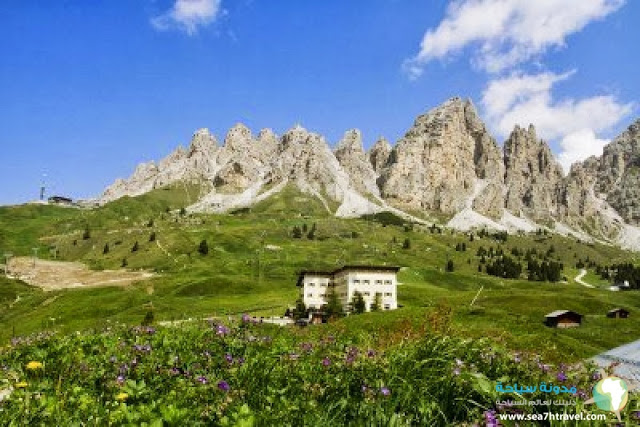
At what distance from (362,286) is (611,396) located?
497 ft

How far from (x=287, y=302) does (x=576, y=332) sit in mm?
90445

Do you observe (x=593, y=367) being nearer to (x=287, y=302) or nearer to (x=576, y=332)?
(x=576, y=332)

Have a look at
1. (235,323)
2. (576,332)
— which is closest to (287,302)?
(576,332)

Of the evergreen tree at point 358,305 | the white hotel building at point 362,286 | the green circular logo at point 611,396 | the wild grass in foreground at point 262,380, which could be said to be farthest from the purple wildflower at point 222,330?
the white hotel building at point 362,286

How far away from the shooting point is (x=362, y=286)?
159 meters

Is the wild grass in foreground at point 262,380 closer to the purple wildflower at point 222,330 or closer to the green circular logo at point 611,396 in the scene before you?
the purple wildflower at point 222,330

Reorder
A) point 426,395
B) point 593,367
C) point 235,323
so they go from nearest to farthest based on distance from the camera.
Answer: point 426,395 → point 593,367 → point 235,323

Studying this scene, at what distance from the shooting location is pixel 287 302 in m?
164

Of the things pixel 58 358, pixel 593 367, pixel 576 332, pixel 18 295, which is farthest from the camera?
pixel 18 295

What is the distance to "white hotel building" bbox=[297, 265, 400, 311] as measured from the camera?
15812 cm

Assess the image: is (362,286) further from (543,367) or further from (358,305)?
(543,367)

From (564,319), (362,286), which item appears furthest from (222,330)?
(362,286)

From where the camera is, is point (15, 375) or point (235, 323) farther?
point (235, 323)

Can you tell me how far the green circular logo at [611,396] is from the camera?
26.8ft
